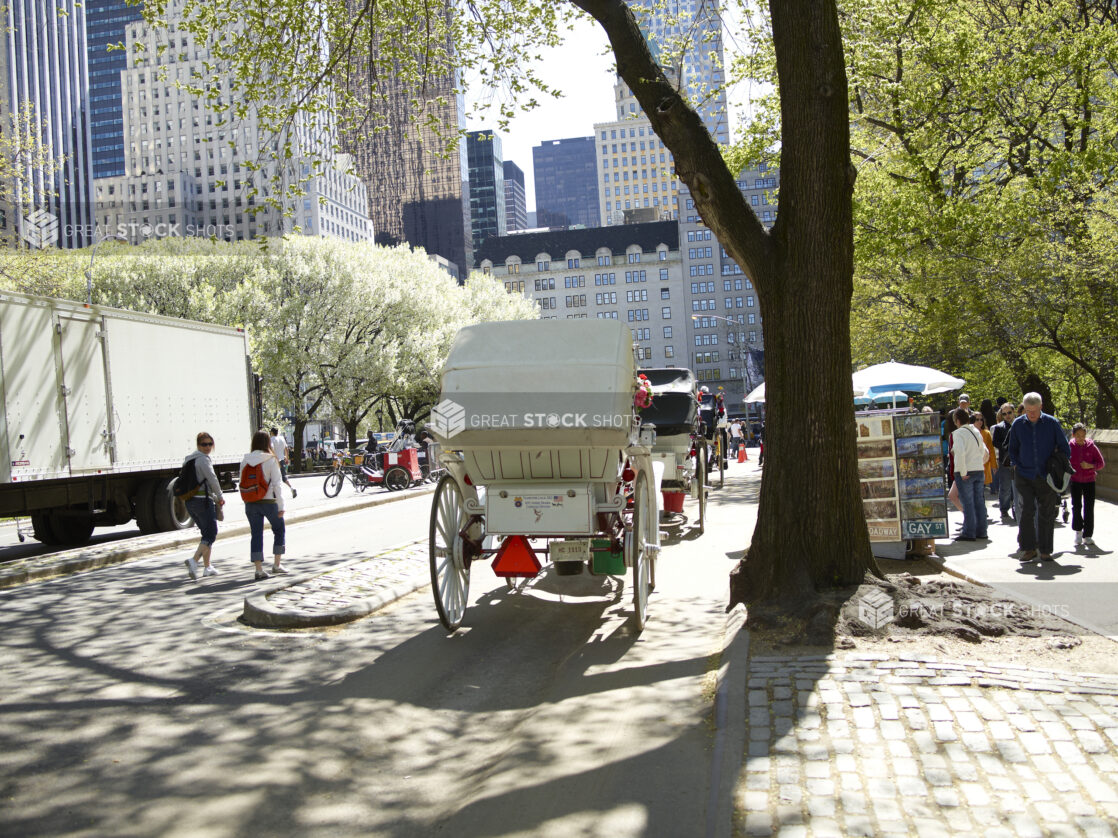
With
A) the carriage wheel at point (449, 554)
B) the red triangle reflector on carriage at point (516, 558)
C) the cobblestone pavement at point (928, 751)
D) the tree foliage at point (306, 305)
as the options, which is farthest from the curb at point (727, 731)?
the tree foliage at point (306, 305)

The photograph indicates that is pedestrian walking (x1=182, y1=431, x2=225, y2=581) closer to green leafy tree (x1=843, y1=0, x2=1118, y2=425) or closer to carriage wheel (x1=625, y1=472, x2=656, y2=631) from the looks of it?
carriage wheel (x1=625, y1=472, x2=656, y2=631)

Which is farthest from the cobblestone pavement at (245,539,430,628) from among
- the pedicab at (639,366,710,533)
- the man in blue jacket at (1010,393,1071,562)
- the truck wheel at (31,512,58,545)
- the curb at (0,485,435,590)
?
the truck wheel at (31,512,58,545)

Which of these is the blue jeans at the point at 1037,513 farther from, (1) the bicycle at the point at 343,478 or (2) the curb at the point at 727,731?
(1) the bicycle at the point at 343,478

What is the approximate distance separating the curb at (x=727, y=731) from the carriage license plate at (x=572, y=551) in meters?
1.41

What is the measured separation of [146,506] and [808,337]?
42.1 ft

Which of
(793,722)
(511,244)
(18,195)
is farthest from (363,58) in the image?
(511,244)

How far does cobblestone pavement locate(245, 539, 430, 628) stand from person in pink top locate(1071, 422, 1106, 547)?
7604 millimetres

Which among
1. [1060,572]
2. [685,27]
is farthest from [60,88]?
[1060,572]

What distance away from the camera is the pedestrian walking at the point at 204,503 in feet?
36.8

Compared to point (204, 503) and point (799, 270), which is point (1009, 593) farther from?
point (204, 503)

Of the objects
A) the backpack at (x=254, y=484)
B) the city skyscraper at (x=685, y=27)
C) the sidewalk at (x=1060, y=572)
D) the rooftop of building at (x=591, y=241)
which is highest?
the rooftop of building at (x=591, y=241)

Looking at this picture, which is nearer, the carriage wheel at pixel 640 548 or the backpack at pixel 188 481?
the carriage wheel at pixel 640 548

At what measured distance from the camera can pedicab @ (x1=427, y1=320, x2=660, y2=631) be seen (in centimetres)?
745

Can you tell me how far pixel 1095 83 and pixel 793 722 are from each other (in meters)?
24.5
